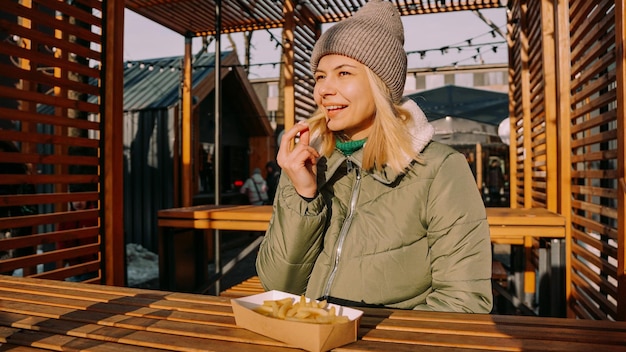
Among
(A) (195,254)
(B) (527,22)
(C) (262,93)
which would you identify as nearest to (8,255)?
(A) (195,254)

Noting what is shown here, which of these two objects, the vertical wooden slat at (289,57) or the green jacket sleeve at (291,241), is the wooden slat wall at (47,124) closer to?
the green jacket sleeve at (291,241)

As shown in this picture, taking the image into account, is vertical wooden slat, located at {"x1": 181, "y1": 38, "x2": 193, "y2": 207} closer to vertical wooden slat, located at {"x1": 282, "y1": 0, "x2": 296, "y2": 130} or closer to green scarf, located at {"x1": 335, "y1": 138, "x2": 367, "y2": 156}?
vertical wooden slat, located at {"x1": 282, "y1": 0, "x2": 296, "y2": 130}

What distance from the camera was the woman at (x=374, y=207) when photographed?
1630 millimetres

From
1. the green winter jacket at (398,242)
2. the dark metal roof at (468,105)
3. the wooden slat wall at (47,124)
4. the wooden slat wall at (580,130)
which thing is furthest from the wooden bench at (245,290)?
the dark metal roof at (468,105)

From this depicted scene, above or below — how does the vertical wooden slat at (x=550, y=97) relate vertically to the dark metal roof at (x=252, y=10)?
below

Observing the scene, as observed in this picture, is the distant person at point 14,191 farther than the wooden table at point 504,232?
Yes

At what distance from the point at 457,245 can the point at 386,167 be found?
0.38 m

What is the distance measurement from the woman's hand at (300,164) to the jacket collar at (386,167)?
0.55 ft

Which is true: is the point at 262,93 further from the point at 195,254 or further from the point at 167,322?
the point at 167,322

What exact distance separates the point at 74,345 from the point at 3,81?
13429 mm

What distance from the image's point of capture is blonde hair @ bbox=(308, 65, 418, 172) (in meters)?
1.73

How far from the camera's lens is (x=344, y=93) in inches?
70.1

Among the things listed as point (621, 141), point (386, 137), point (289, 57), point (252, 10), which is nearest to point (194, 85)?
point (252, 10)

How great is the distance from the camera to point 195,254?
4887 mm
